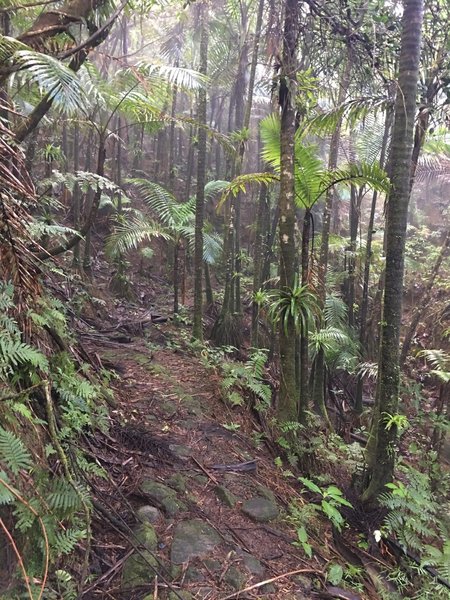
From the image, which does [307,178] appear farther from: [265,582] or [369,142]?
[369,142]

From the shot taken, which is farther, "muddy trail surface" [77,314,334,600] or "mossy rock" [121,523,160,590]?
"muddy trail surface" [77,314,334,600]

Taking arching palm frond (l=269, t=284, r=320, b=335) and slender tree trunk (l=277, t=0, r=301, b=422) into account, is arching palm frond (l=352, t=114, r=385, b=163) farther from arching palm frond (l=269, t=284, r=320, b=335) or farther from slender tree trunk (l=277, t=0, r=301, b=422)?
arching palm frond (l=269, t=284, r=320, b=335)

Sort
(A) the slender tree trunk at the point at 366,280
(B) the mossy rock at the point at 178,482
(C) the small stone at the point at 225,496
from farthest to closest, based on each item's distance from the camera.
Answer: (A) the slender tree trunk at the point at 366,280 → (C) the small stone at the point at 225,496 → (B) the mossy rock at the point at 178,482

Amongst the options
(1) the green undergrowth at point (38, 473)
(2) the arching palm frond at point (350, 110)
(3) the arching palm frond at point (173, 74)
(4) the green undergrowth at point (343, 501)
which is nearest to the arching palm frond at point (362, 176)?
(2) the arching palm frond at point (350, 110)

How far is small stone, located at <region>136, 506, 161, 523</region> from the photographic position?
3199 mm

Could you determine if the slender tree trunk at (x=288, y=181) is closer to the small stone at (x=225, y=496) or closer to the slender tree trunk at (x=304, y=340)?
the slender tree trunk at (x=304, y=340)

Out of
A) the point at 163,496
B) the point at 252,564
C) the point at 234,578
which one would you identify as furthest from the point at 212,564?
the point at 163,496

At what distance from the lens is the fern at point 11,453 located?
202 centimetres

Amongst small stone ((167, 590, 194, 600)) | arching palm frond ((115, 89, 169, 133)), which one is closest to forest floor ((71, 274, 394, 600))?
small stone ((167, 590, 194, 600))

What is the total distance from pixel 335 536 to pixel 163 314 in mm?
6203

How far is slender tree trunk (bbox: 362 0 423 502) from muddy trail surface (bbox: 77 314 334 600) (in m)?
1.05

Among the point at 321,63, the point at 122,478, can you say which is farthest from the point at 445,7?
the point at 122,478

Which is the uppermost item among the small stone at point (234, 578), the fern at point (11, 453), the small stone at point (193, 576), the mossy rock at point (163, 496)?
the fern at point (11, 453)

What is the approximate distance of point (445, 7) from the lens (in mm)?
5480
